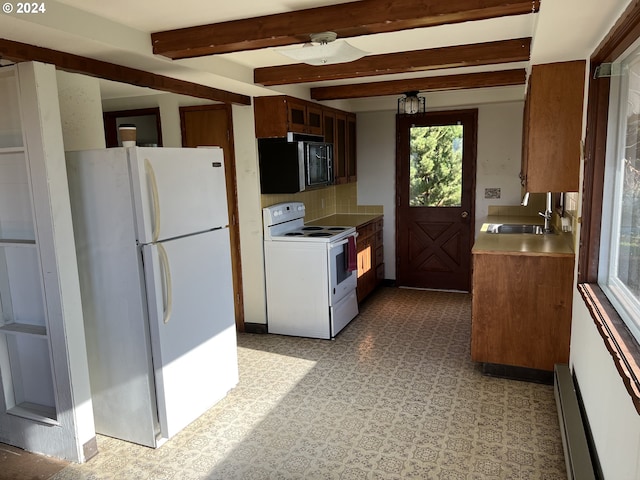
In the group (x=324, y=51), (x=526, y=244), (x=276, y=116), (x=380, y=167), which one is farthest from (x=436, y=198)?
(x=324, y=51)

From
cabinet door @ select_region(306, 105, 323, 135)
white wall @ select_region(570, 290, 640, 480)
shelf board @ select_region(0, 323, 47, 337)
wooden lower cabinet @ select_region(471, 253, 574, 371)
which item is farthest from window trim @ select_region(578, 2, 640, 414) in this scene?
shelf board @ select_region(0, 323, 47, 337)

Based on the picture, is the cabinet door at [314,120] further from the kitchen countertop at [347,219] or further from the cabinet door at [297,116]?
the kitchen countertop at [347,219]

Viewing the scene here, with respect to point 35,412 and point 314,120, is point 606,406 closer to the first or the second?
point 35,412

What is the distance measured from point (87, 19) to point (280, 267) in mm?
2626

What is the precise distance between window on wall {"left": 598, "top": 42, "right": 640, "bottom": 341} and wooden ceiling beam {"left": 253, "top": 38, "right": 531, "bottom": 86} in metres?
0.81

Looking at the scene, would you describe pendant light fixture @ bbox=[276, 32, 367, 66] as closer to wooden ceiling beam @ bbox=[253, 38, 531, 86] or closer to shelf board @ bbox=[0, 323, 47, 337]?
wooden ceiling beam @ bbox=[253, 38, 531, 86]

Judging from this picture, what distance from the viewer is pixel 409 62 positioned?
3.40m

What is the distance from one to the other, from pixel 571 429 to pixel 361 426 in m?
1.13

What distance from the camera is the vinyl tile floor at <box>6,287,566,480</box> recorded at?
251 centimetres

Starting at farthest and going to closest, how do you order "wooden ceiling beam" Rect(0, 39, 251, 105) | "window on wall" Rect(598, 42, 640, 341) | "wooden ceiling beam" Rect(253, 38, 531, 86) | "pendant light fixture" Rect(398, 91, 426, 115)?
"pendant light fixture" Rect(398, 91, 426, 115) < "wooden ceiling beam" Rect(253, 38, 531, 86) < "wooden ceiling beam" Rect(0, 39, 251, 105) < "window on wall" Rect(598, 42, 640, 341)

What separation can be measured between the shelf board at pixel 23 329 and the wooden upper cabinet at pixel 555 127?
307 cm

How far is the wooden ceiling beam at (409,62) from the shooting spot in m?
3.12

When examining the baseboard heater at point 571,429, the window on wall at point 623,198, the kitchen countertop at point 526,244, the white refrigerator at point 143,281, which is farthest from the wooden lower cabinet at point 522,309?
the white refrigerator at point 143,281

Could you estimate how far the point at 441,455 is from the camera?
259 cm
